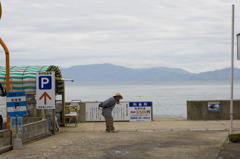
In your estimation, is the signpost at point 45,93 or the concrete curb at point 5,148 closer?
the concrete curb at point 5,148

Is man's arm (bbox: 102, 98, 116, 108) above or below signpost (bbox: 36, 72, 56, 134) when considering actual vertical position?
below

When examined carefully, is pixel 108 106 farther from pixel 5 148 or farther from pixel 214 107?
pixel 214 107

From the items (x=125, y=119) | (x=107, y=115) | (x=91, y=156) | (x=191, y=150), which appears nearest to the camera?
(x=91, y=156)

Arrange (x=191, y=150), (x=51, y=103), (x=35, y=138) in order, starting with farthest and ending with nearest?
(x=51, y=103) < (x=35, y=138) < (x=191, y=150)

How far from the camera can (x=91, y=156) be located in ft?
32.2

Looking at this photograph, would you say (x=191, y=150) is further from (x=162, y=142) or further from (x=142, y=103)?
(x=142, y=103)

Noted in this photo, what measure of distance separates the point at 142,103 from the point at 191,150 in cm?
1031

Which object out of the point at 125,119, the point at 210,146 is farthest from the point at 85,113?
the point at 210,146

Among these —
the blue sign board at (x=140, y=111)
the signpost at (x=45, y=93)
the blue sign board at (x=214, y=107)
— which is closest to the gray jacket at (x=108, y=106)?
the signpost at (x=45, y=93)

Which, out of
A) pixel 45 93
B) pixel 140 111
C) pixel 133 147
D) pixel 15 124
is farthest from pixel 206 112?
pixel 15 124

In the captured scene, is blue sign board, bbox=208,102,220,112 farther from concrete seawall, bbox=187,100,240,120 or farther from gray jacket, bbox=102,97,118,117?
gray jacket, bbox=102,97,118,117

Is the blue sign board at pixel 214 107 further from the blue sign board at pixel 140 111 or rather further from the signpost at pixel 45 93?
the signpost at pixel 45 93

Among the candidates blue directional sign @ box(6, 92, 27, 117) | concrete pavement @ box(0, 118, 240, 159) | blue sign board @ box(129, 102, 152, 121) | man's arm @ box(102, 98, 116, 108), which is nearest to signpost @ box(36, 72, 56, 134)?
concrete pavement @ box(0, 118, 240, 159)

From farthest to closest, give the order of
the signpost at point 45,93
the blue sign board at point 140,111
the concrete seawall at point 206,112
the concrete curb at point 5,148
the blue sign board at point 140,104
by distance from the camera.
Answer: the blue sign board at point 140,104
the blue sign board at point 140,111
the concrete seawall at point 206,112
the signpost at point 45,93
the concrete curb at point 5,148
